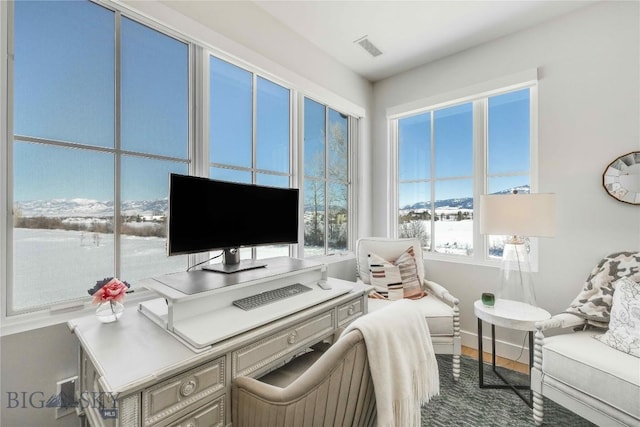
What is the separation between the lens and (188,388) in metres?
0.95

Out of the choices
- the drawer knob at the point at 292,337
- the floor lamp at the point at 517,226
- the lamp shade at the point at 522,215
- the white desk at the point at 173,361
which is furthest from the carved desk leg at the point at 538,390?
the drawer knob at the point at 292,337

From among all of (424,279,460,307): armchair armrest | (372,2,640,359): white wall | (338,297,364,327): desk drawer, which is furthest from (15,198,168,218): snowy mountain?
(372,2,640,359): white wall

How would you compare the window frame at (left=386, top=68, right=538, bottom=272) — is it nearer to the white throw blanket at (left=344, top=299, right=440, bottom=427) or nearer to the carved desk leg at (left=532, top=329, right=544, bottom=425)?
the carved desk leg at (left=532, top=329, right=544, bottom=425)

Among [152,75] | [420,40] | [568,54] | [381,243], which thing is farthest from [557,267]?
[152,75]

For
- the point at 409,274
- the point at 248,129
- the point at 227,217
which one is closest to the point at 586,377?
the point at 409,274

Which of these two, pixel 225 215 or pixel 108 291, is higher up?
pixel 225 215

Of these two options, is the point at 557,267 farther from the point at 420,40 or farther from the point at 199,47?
the point at 199,47

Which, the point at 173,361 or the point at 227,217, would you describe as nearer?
the point at 173,361

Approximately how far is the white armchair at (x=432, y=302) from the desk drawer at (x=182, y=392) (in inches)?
47.1

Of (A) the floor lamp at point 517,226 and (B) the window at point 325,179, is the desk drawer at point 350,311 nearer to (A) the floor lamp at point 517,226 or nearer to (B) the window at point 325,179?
(B) the window at point 325,179

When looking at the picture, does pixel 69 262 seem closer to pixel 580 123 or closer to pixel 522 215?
pixel 522 215

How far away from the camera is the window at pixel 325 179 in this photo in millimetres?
2635

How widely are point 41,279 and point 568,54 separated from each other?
3763mm

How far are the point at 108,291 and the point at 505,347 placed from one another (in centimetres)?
301
